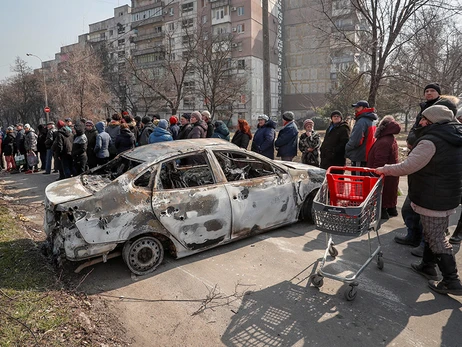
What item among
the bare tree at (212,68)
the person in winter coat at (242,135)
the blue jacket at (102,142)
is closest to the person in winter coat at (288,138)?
the person in winter coat at (242,135)

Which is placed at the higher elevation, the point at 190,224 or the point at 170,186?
the point at 170,186

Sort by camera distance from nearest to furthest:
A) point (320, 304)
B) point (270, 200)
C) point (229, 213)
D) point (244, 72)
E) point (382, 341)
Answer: point (382, 341) < point (320, 304) < point (229, 213) < point (270, 200) < point (244, 72)

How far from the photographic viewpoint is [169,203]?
414cm

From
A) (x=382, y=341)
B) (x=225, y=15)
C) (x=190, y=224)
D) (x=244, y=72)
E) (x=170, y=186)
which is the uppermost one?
(x=225, y=15)

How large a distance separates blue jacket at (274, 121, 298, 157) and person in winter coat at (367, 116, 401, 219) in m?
2.14

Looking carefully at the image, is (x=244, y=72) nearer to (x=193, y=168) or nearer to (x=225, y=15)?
(x=225, y=15)

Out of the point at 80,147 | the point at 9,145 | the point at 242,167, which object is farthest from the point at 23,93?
the point at 242,167

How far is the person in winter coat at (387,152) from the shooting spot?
18.2ft

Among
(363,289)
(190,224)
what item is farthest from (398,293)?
(190,224)

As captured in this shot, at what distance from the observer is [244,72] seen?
158 ft

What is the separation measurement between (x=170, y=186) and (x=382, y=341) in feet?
10.5

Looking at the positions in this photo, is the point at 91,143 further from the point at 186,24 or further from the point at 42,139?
the point at 186,24

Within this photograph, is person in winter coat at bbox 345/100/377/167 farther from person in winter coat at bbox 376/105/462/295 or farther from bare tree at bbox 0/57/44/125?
bare tree at bbox 0/57/44/125

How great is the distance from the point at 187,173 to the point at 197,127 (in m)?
3.01
